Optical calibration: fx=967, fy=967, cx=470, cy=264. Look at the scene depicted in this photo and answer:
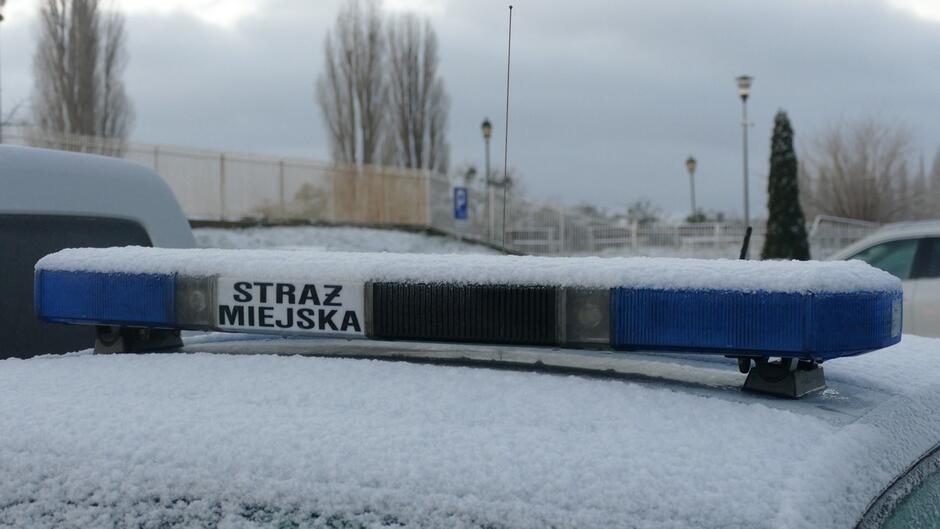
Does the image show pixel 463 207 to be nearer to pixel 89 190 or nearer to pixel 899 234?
pixel 899 234

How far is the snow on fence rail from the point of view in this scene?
22047mm

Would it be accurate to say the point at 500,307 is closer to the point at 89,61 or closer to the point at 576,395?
the point at 576,395

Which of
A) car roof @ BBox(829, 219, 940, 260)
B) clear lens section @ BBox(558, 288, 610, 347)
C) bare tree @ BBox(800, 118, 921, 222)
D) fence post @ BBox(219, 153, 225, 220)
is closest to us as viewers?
clear lens section @ BBox(558, 288, 610, 347)

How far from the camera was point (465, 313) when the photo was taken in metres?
1.39

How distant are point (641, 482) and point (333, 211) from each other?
2483cm

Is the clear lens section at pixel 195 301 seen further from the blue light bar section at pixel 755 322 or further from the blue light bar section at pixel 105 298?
the blue light bar section at pixel 755 322

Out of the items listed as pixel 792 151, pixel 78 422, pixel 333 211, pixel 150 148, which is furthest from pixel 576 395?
pixel 792 151

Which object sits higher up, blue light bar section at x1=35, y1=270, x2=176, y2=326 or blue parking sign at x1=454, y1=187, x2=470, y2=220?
blue parking sign at x1=454, y1=187, x2=470, y2=220

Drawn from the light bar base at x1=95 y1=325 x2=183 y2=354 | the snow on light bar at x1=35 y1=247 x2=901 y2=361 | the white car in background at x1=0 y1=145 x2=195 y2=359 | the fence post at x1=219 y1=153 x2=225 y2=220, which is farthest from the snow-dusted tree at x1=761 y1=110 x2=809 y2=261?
the snow on light bar at x1=35 y1=247 x2=901 y2=361

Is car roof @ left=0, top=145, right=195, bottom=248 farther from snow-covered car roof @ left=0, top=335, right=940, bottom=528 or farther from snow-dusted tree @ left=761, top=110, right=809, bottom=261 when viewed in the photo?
snow-dusted tree @ left=761, top=110, right=809, bottom=261

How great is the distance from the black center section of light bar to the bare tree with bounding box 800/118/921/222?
40.3m

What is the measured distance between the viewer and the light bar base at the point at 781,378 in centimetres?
134

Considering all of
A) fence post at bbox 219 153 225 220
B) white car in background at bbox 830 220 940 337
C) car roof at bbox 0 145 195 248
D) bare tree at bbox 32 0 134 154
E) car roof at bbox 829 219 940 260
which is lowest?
white car in background at bbox 830 220 940 337

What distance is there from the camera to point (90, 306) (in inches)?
64.1
